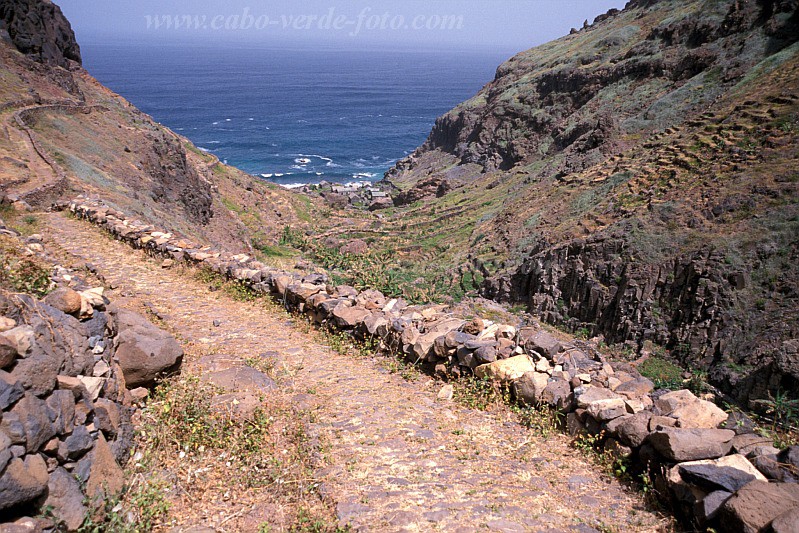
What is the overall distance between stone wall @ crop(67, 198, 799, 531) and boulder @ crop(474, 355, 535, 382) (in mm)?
20

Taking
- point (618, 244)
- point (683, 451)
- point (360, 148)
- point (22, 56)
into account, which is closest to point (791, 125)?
point (618, 244)

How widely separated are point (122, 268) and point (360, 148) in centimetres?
11365

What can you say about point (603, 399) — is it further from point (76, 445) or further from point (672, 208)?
point (672, 208)

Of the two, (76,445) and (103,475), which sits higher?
(76,445)

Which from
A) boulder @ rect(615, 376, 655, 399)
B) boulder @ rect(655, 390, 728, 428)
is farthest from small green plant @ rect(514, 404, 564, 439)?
boulder @ rect(655, 390, 728, 428)

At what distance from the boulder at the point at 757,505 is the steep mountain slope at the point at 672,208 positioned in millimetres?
14145

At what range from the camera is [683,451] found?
633 cm

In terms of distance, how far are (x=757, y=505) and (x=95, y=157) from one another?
39562 mm

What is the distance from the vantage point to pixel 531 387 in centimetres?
895

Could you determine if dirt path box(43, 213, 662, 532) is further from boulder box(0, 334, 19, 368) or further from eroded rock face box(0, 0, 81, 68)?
eroded rock face box(0, 0, 81, 68)

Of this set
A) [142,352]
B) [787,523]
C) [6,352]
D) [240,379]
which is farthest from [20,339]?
[787,523]

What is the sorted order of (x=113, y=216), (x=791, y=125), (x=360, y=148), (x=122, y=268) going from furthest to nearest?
(x=360, y=148), (x=791, y=125), (x=113, y=216), (x=122, y=268)

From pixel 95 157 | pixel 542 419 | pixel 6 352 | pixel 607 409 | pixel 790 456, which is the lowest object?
pixel 95 157

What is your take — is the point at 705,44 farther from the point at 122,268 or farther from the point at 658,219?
the point at 122,268
